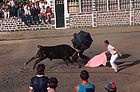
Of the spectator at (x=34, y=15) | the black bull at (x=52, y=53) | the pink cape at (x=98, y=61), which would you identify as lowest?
the pink cape at (x=98, y=61)

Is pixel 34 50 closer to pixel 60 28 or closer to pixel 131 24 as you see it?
pixel 60 28

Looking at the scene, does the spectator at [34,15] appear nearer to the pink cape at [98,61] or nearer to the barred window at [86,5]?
the barred window at [86,5]

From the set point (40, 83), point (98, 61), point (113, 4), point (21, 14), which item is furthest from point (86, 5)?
point (40, 83)

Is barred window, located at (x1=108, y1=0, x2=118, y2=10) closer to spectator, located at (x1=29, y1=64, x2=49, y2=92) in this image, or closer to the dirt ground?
the dirt ground

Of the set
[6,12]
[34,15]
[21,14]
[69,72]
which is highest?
[6,12]

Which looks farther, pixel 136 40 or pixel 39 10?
pixel 39 10

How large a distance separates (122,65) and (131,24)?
55.1ft

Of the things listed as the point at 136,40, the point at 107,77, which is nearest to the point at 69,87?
the point at 107,77

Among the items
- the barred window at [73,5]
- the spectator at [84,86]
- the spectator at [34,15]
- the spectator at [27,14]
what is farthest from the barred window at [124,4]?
the spectator at [84,86]

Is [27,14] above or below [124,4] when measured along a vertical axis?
below

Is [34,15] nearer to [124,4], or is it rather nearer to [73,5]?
[73,5]

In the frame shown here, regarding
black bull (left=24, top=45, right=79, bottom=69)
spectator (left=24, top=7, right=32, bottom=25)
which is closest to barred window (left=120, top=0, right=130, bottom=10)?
spectator (left=24, top=7, right=32, bottom=25)

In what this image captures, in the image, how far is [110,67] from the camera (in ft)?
38.9

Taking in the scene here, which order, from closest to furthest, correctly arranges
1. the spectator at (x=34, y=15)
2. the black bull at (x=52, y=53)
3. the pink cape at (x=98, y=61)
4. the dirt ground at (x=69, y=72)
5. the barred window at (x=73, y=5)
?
the dirt ground at (x=69, y=72) < the black bull at (x=52, y=53) < the pink cape at (x=98, y=61) < the spectator at (x=34, y=15) < the barred window at (x=73, y=5)
